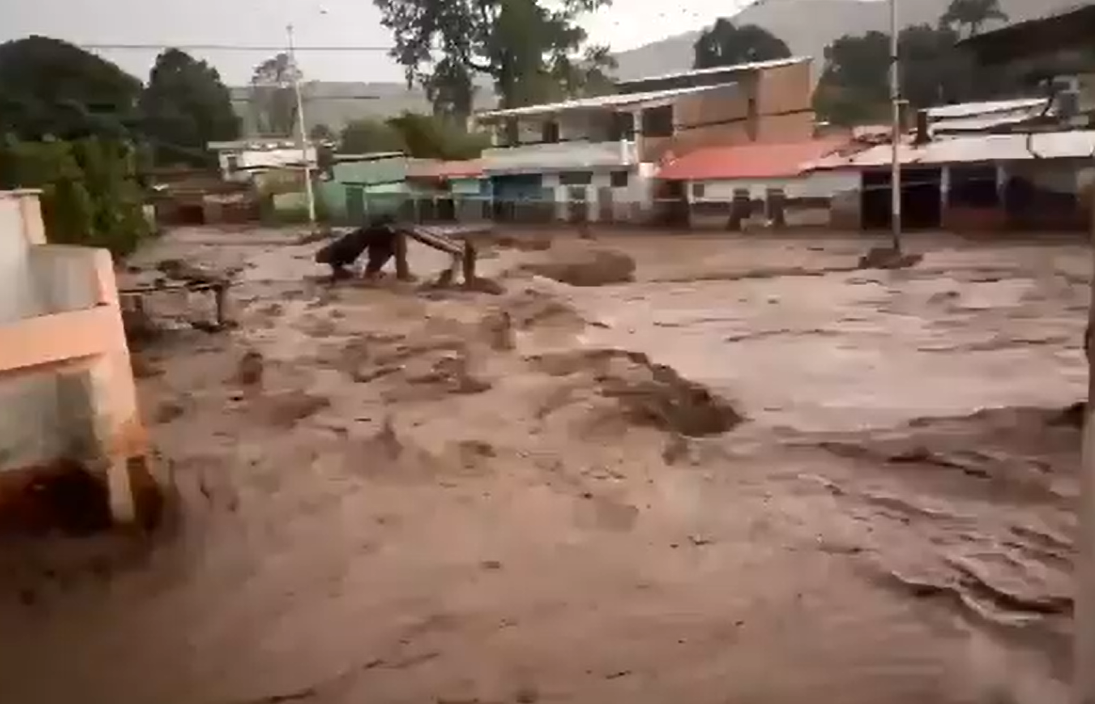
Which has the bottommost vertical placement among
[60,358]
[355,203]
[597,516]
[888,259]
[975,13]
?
[597,516]

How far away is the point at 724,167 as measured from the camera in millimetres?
→ 7707

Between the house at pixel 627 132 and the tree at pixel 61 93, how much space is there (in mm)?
2358

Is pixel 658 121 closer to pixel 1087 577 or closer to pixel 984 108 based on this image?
pixel 984 108

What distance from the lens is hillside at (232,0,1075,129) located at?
6.73m

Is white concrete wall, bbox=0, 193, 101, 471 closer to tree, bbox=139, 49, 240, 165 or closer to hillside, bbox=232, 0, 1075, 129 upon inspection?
tree, bbox=139, 49, 240, 165

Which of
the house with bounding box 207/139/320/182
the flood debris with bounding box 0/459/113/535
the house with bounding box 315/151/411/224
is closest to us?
the flood debris with bounding box 0/459/113/535

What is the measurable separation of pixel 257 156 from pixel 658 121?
280cm

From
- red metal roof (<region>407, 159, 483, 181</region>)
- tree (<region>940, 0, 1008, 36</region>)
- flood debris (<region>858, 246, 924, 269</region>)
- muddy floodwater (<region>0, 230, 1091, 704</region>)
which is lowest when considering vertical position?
muddy floodwater (<region>0, 230, 1091, 704</region>)

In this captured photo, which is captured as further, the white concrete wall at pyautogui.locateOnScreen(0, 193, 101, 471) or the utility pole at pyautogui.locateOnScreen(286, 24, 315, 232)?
the utility pole at pyautogui.locateOnScreen(286, 24, 315, 232)

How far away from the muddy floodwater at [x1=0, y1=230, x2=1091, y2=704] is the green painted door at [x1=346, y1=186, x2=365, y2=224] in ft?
7.22

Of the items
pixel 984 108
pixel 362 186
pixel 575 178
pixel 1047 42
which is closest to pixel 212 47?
pixel 362 186

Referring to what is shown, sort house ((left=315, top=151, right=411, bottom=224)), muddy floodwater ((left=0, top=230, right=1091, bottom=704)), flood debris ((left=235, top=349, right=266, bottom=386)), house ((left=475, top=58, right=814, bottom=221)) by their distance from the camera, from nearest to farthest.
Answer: muddy floodwater ((left=0, top=230, right=1091, bottom=704)) → flood debris ((left=235, top=349, right=266, bottom=386)) → house ((left=475, top=58, right=814, bottom=221)) → house ((left=315, top=151, right=411, bottom=224))

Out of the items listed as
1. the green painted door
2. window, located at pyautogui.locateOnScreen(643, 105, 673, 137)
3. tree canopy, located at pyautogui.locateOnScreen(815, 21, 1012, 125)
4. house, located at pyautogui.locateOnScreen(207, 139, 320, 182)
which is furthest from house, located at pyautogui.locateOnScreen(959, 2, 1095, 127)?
the green painted door

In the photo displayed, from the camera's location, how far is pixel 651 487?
3576 millimetres
